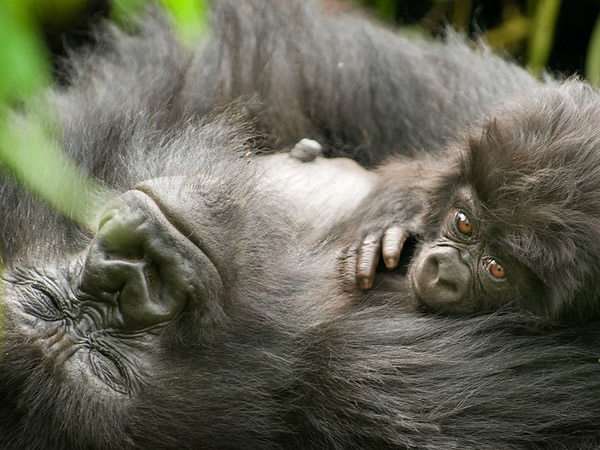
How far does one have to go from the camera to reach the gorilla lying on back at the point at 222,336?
1.80m

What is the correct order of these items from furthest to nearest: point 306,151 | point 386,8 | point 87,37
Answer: point 386,8
point 87,37
point 306,151

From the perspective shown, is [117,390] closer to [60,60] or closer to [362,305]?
[362,305]

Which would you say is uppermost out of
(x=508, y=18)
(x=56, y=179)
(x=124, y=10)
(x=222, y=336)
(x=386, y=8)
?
(x=56, y=179)

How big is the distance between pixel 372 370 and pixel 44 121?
971mm

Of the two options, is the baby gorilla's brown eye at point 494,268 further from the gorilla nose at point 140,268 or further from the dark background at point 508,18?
the dark background at point 508,18

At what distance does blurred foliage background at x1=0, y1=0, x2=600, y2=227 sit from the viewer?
1.20 meters

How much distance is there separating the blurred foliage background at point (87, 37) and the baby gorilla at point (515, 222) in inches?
28.3

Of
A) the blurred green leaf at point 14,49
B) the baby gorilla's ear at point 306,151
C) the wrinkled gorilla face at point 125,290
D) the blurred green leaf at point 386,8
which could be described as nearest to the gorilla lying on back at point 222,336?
the wrinkled gorilla face at point 125,290

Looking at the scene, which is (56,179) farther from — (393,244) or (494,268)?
(494,268)

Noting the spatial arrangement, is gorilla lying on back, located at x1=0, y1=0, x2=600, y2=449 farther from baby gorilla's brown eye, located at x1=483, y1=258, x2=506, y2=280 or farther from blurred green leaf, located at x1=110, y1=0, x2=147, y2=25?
blurred green leaf, located at x1=110, y1=0, x2=147, y2=25

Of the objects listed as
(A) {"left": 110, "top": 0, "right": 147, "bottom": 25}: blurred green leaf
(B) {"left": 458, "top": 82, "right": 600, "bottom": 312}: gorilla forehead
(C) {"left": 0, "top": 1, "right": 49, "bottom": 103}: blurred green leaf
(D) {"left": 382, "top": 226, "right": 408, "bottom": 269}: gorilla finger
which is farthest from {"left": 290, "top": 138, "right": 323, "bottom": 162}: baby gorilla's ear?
(C) {"left": 0, "top": 1, "right": 49, "bottom": 103}: blurred green leaf

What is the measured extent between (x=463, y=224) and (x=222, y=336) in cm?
62

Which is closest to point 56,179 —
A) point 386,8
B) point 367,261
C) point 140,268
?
point 140,268

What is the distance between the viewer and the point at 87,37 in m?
2.99
